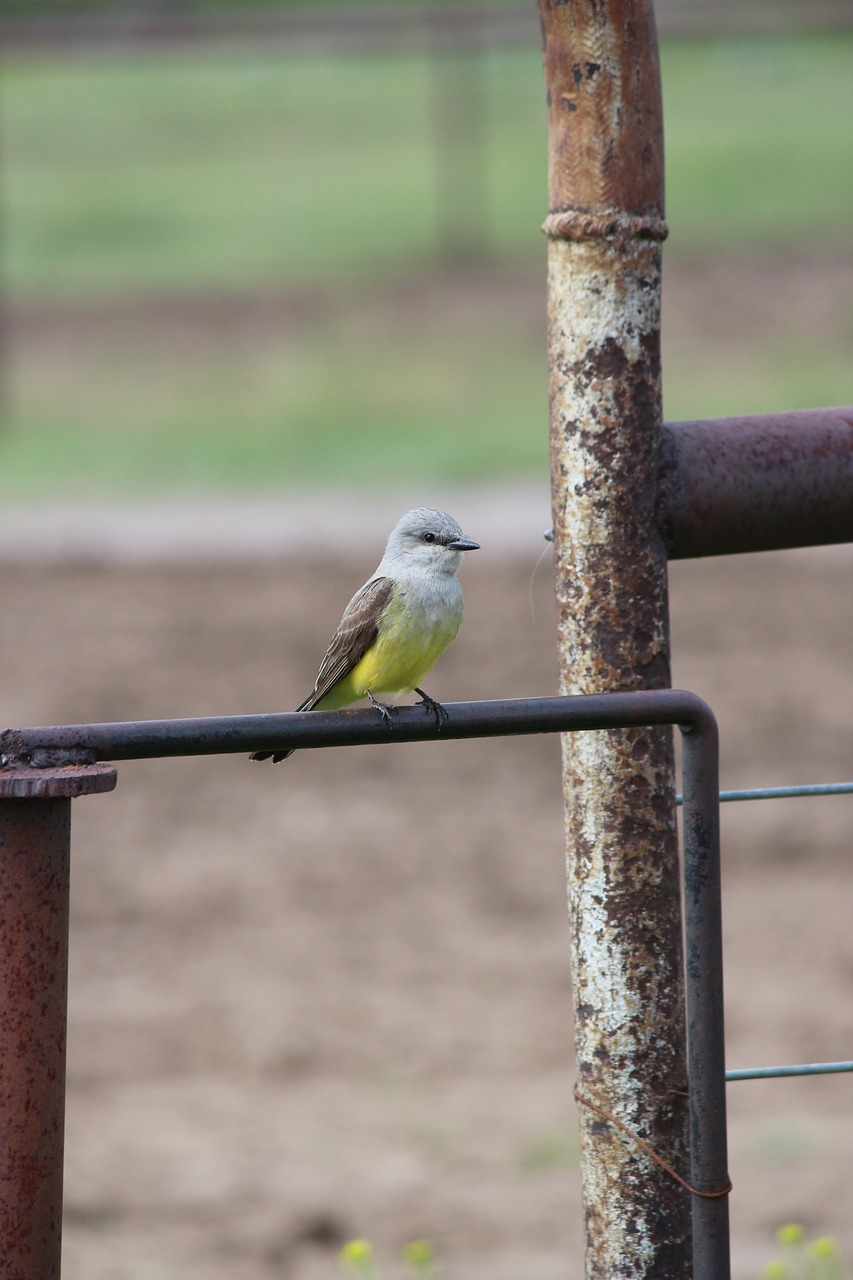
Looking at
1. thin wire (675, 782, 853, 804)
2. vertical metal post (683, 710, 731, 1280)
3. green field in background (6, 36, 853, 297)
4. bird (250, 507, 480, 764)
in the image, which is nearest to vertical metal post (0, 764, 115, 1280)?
vertical metal post (683, 710, 731, 1280)

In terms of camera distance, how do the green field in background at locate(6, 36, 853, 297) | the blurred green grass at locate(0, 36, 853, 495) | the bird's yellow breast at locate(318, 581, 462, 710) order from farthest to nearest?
the green field in background at locate(6, 36, 853, 297) → the blurred green grass at locate(0, 36, 853, 495) → the bird's yellow breast at locate(318, 581, 462, 710)

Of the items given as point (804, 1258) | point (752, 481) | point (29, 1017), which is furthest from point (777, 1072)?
point (804, 1258)

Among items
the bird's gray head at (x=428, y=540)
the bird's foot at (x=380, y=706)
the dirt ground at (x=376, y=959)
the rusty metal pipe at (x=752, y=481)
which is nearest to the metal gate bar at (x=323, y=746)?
the rusty metal pipe at (x=752, y=481)

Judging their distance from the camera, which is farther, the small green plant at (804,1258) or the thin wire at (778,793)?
the small green plant at (804,1258)

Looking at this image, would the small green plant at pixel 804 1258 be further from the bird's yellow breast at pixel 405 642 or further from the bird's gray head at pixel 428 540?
the bird's gray head at pixel 428 540

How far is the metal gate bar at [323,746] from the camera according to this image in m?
1.69

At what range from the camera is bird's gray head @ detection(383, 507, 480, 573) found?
3.38m

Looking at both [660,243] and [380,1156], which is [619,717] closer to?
[660,243]

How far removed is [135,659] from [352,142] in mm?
30456

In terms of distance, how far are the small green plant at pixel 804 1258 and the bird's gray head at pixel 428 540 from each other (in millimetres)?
1390

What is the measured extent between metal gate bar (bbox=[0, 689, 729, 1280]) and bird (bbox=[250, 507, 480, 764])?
1114 mm

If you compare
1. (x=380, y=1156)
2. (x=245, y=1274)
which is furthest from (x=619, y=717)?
(x=380, y=1156)

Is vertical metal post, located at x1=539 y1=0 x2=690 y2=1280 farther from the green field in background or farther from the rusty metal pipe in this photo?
the green field in background

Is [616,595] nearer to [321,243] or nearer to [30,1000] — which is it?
[30,1000]
